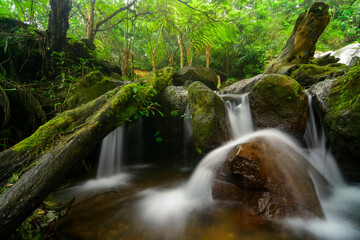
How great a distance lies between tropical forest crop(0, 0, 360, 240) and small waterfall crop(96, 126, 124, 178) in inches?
1.1

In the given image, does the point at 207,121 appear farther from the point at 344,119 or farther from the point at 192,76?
the point at 192,76

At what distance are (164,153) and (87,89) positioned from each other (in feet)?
10.1

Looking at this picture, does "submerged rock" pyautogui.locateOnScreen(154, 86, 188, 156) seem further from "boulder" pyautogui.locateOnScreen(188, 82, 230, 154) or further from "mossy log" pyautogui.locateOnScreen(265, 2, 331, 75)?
"mossy log" pyautogui.locateOnScreen(265, 2, 331, 75)

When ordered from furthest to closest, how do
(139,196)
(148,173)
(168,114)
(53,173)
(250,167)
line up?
(168,114)
(148,173)
(139,196)
(250,167)
(53,173)

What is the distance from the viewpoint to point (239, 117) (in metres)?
4.59

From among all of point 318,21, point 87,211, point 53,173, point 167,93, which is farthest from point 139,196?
point 318,21

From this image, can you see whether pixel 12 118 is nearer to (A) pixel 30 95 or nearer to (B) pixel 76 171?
(A) pixel 30 95

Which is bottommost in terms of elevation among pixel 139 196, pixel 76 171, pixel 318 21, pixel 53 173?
pixel 139 196

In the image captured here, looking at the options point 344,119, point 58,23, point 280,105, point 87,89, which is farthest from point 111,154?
point 344,119

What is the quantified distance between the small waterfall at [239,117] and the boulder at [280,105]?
21 centimetres

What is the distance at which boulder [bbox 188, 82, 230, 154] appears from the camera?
3648mm

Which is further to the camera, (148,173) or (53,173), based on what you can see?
(148,173)

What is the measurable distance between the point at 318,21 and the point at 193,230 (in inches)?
A: 402

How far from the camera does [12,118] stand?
352cm
